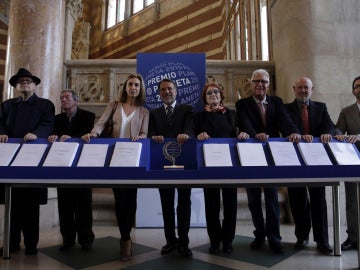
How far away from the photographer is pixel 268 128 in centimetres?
320

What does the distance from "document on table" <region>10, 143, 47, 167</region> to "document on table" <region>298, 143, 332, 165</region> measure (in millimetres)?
1762

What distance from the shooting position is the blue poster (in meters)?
4.71

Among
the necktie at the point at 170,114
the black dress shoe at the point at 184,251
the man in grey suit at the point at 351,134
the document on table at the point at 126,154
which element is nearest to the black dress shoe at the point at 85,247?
the black dress shoe at the point at 184,251

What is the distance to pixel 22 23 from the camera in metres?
5.26

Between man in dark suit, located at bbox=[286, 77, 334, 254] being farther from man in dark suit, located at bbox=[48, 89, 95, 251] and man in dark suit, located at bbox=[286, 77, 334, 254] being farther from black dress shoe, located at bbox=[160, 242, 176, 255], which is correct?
man in dark suit, located at bbox=[48, 89, 95, 251]

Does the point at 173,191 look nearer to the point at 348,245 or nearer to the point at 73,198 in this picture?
the point at 73,198

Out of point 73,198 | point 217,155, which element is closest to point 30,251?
point 73,198

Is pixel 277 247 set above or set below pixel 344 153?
below

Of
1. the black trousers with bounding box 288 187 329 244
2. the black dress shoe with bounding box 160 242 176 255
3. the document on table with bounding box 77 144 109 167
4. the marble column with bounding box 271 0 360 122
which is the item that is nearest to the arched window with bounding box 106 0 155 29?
the marble column with bounding box 271 0 360 122

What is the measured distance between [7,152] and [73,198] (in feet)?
3.27

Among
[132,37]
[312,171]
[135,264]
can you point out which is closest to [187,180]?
[312,171]

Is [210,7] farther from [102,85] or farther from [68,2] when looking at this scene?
[102,85]

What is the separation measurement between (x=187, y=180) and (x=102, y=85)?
14.4 feet

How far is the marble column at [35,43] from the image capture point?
17.1 feet
